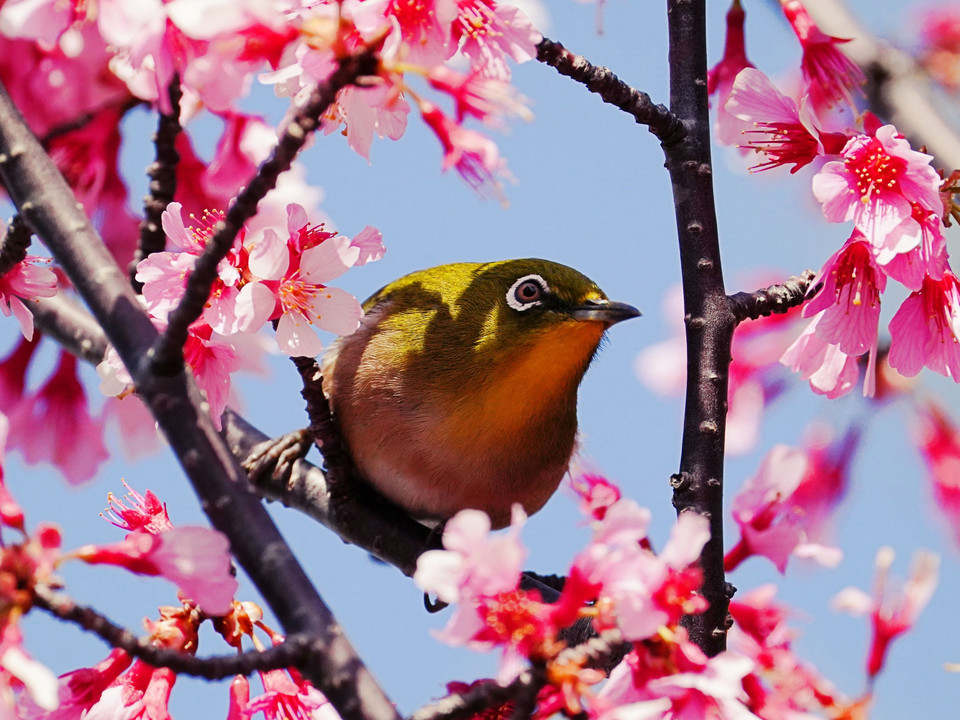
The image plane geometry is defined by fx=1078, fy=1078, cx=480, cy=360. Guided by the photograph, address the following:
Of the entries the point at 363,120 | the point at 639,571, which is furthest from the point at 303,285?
the point at 639,571

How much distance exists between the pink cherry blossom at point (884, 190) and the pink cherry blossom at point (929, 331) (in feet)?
0.75

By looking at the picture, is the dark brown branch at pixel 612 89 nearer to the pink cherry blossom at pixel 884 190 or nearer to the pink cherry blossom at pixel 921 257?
the pink cherry blossom at pixel 884 190

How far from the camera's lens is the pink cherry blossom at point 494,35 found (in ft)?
7.11

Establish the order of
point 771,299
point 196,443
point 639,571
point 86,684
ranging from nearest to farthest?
point 639,571
point 196,443
point 86,684
point 771,299

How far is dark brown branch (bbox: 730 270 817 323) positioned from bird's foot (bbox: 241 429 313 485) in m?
1.67

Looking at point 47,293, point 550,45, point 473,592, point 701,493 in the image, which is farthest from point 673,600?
point 47,293

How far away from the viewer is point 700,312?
2.58 meters

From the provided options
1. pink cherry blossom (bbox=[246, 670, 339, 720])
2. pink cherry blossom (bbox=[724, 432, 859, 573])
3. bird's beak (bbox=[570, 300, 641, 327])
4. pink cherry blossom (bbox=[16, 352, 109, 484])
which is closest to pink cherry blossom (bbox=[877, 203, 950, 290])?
pink cherry blossom (bbox=[724, 432, 859, 573])

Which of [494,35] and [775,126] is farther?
[775,126]

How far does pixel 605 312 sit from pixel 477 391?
0.49 m

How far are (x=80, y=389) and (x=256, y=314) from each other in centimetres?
183

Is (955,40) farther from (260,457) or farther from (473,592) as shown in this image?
(473,592)

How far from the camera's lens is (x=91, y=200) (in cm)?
399

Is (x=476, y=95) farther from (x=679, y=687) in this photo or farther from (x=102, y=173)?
(x=102, y=173)
